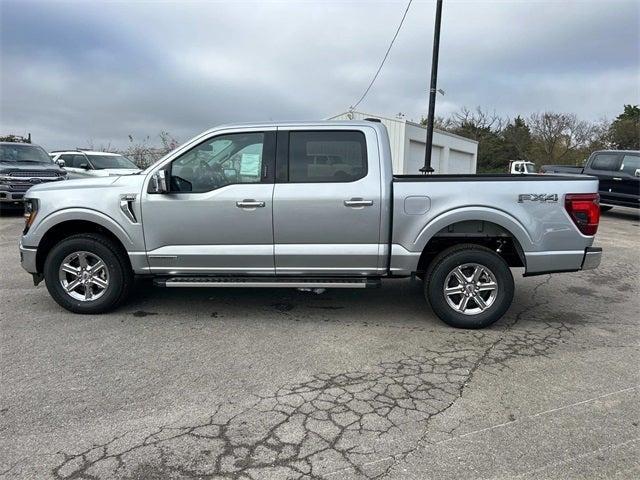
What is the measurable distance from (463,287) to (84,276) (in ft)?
12.7

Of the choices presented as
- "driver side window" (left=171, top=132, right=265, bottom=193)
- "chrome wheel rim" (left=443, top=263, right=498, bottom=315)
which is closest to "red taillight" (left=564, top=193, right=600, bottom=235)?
"chrome wheel rim" (left=443, top=263, right=498, bottom=315)

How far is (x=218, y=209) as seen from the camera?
483 centimetres

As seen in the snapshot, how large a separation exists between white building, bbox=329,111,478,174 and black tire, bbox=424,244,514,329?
11383 mm

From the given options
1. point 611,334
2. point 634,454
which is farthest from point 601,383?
point 611,334

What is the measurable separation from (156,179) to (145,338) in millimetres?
1522

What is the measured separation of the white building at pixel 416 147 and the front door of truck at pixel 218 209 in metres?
11.3

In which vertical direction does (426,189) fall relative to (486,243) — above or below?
above

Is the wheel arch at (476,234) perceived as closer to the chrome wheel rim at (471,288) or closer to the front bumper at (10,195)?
the chrome wheel rim at (471,288)

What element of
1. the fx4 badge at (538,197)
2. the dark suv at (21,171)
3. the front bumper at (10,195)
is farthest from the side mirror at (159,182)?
the front bumper at (10,195)

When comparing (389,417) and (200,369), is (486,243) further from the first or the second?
(200,369)

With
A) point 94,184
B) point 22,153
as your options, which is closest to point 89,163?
point 22,153

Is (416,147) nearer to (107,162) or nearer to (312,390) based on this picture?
(107,162)

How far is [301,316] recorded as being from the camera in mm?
5234

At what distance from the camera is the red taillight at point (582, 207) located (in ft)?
15.3
